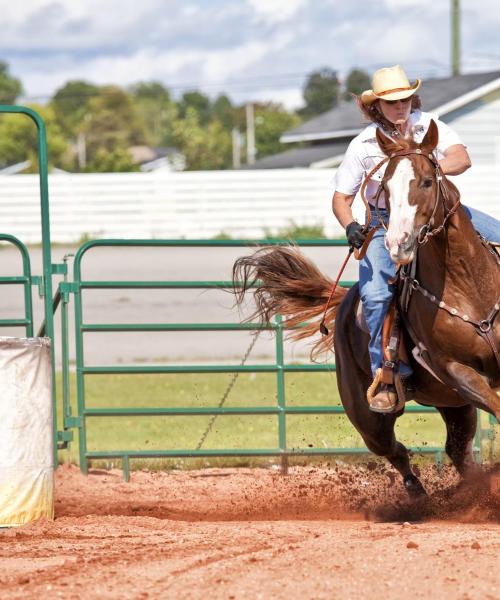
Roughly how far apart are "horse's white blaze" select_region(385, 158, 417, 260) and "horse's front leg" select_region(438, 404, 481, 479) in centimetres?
233

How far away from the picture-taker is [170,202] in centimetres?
2606

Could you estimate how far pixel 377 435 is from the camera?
7.22 meters

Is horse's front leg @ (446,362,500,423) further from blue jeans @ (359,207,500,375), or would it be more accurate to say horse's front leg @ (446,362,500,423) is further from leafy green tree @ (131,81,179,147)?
leafy green tree @ (131,81,179,147)

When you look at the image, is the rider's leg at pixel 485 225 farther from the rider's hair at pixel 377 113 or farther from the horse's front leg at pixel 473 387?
the horse's front leg at pixel 473 387

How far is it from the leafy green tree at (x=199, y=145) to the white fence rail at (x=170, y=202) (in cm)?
2570

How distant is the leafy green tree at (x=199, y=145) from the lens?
53838mm

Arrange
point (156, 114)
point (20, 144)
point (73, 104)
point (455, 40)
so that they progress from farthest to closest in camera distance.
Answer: point (156, 114) → point (73, 104) → point (20, 144) → point (455, 40)

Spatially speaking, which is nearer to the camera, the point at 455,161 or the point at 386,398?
the point at 455,161

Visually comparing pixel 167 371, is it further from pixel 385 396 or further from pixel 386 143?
pixel 386 143

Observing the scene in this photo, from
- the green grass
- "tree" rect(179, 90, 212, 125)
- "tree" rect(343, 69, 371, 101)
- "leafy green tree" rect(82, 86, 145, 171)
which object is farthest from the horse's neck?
"tree" rect(179, 90, 212, 125)

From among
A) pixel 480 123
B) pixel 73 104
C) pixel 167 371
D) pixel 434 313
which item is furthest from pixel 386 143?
pixel 73 104

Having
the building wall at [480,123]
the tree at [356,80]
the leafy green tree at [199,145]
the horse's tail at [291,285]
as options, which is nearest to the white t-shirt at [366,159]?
the horse's tail at [291,285]

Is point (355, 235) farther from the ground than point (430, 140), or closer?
closer

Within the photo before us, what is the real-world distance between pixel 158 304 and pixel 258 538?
43.0 ft
